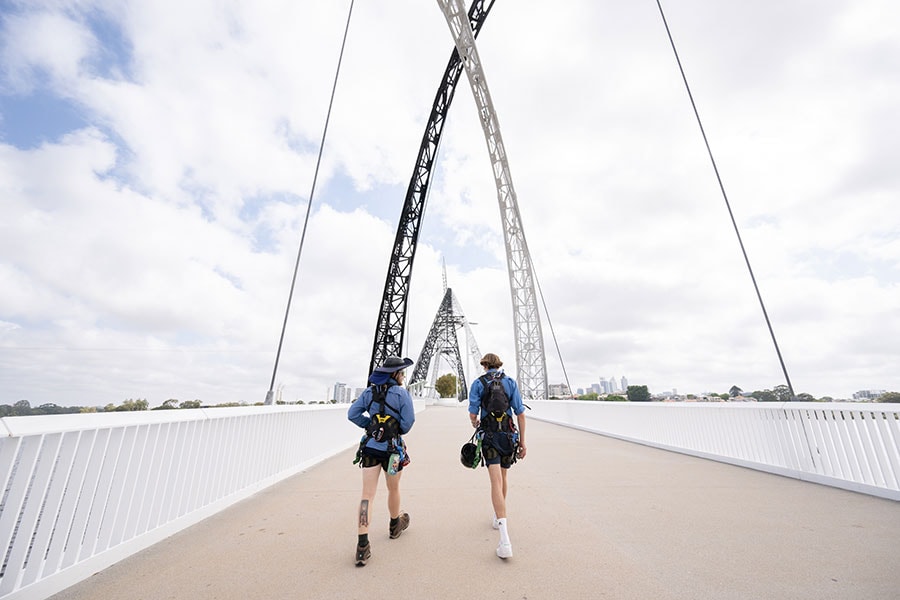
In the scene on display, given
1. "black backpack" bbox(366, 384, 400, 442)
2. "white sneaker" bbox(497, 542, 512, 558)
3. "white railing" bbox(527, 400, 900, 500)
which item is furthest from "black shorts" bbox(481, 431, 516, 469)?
"white railing" bbox(527, 400, 900, 500)

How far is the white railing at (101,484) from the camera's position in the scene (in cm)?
213

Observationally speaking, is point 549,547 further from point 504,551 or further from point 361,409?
point 361,409

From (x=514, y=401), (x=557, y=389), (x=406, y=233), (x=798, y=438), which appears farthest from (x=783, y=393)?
(x=557, y=389)

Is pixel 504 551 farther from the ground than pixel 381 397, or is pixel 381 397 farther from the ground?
pixel 381 397

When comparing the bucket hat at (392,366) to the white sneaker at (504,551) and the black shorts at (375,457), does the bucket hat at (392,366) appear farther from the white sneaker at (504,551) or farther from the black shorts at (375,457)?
the white sneaker at (504,551)

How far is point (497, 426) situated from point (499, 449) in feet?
0.61

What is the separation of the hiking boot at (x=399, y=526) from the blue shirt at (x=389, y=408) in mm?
768

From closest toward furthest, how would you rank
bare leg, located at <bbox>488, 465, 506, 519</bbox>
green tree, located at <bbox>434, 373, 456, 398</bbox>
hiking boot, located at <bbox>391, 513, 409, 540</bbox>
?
bare leg, located at <bbox>488, 465, 506, 519</bbox>
hiking boot, located at <bbox>391, 513, 409, 540</bbox>
green tree, located at <bbox>434, 373, 456, 398</bbox>

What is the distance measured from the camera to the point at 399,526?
326 centimetres

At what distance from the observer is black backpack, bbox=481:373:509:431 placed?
318cm

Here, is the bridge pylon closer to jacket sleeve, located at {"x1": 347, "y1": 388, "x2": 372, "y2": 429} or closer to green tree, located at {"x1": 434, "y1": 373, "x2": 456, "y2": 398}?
green tree, located at {"x1": 434, "y1": 373, "x2": 456, "y2": 398}

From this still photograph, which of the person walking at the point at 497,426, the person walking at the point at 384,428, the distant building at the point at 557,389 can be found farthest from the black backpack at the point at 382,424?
the distant building at the point at 557,389

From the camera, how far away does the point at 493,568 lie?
2.62m

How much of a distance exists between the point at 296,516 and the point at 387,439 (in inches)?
67.4
